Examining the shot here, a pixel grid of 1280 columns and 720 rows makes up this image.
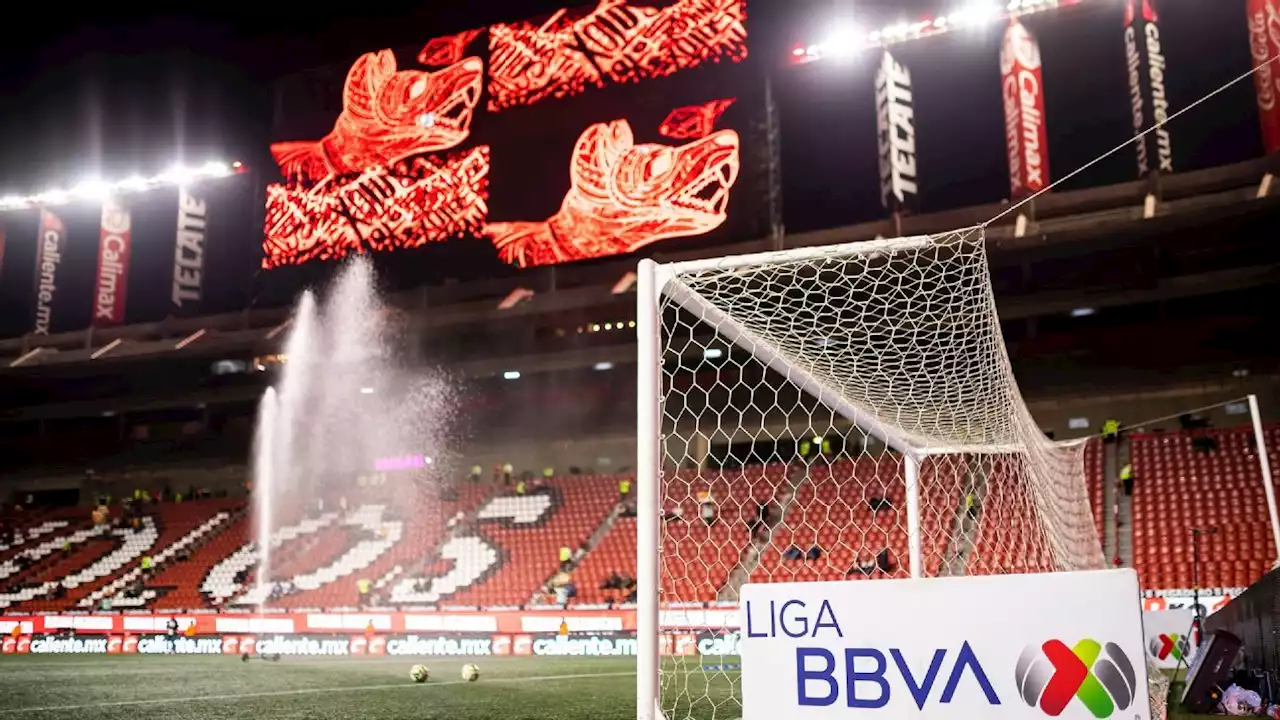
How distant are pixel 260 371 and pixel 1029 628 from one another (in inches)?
1203

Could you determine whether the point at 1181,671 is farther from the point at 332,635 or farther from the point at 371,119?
the point at 371,119

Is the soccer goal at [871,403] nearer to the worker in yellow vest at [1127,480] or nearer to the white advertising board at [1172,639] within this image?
the white advertising board at [1172,639]

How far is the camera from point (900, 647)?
102 inches

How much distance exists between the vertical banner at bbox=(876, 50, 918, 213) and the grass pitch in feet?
42.7

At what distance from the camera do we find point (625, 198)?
23031 millimetres

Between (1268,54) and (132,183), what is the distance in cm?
3147

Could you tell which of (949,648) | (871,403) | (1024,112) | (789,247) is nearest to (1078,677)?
(949,648)

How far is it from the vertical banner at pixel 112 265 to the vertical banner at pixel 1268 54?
3107 cm

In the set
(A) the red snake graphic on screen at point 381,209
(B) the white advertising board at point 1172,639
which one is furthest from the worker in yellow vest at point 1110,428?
(A) the red snake graphic on screen at point 381,209

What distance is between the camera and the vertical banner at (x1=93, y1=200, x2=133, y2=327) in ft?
95.5

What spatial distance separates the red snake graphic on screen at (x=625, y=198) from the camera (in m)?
22.1

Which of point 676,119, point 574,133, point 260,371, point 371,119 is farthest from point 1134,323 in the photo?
point 260,371

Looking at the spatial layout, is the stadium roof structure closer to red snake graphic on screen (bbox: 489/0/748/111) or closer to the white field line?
red snake graphic on screen (bbox: 489/0/748/111)

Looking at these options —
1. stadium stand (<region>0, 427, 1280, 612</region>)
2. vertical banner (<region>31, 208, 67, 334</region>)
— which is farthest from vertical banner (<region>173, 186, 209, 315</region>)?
stadium stand (<region>0, 427, 1280, 612</region>)
